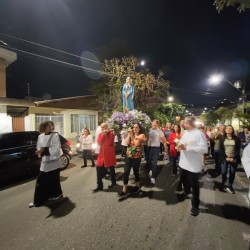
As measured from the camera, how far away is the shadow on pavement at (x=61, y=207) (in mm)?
4113

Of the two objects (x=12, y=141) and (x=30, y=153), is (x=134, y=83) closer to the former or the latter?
(x=30, y=153)

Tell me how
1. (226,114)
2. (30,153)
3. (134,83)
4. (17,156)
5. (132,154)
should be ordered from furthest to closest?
(226,114)
(134,83)
(30,153)
(17,156)
(132,154)

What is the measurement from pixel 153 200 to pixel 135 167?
894mm

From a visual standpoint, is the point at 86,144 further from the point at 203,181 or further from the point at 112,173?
the point at 203,181

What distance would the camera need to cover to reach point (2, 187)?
6.05 m

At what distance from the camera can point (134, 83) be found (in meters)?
16.8

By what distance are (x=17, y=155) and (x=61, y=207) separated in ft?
9.52

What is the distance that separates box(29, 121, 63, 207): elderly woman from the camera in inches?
174

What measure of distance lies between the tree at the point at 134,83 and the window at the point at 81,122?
262 cm

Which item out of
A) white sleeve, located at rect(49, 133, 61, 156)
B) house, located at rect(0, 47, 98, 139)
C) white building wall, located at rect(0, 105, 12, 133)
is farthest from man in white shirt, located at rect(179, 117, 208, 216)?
white building wall, located at rect(0, 105, 12, 133)

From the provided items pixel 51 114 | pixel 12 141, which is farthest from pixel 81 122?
pixel 12 141

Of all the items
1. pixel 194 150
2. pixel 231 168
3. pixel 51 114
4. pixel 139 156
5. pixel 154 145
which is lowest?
pixel 231 168

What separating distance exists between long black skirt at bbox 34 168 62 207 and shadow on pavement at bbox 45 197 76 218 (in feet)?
0.59

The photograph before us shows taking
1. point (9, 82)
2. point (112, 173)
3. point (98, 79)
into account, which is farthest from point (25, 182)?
point (9, 82)
